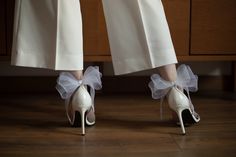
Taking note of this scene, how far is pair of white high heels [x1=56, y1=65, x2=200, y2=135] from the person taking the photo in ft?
3.95

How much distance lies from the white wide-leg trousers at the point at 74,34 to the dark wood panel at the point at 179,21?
1.40 ft

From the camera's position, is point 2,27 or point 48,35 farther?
point 2,27

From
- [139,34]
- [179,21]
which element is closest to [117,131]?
[139,34]

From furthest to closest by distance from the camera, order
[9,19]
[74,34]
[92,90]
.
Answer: [9,19], [92,90], [74,34]

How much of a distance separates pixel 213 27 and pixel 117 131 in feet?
2.07

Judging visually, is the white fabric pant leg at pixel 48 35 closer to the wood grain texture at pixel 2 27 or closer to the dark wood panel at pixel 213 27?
the wood grain texture at pixel 2 27

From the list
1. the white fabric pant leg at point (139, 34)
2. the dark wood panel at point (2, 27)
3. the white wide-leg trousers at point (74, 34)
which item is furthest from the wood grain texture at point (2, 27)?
the white fabric pant leg at point (139, 34)

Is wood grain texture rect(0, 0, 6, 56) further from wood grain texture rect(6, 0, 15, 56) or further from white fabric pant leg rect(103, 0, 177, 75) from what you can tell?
white fabric pant leg rect(103, 0, 177, 75)

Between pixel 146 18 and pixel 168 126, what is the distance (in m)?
0.35

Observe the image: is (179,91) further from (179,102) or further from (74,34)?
(74,34)

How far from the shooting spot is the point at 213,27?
5.27ft

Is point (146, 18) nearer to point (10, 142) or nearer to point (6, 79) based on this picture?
point (10, 142)

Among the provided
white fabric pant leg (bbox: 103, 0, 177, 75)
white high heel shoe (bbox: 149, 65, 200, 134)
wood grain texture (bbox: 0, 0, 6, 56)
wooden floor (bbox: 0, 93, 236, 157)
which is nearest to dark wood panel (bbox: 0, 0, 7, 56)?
wood grain texture (bbox: 0, 0, 6, 56)

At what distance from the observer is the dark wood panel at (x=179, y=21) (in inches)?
61.8
